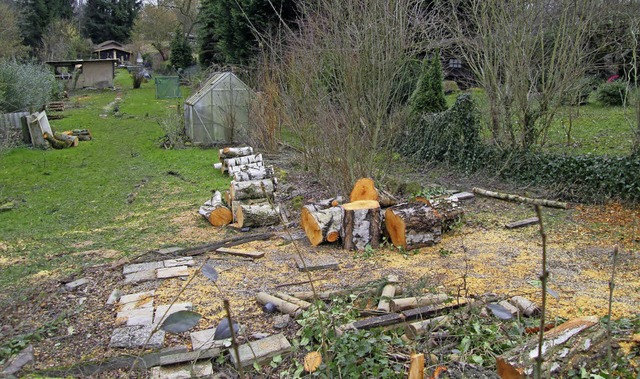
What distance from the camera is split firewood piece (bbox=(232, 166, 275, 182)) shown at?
9.68 m

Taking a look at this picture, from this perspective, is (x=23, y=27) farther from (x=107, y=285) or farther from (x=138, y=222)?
(x=107, y=285)

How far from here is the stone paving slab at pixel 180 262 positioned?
6.18 m

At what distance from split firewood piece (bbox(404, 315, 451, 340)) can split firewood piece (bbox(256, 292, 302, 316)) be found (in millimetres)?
1032

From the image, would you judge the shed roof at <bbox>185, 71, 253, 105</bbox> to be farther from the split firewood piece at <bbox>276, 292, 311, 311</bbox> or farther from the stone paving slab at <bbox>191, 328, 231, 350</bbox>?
the stone paving slab at <bbox>191, 328, 231, 350</bbox>

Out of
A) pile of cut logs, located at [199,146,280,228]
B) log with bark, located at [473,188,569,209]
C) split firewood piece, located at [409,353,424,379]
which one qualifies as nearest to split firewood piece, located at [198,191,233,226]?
pile of cut logs, located at [199,146,280,228]

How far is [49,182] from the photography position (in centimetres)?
1263

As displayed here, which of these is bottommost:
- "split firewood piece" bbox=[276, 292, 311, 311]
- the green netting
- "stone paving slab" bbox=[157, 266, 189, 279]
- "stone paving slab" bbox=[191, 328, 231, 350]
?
"stone paving slab" bbox=[157, 266, 189, 279]

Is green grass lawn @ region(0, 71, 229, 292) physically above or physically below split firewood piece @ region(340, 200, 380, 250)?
below

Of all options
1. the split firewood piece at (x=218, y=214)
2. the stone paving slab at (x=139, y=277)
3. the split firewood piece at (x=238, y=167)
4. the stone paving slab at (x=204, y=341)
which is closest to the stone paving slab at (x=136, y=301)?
the stone paving slab at (x=139, y=277)

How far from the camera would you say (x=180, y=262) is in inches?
247

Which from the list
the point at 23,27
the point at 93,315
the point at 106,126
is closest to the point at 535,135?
the point at 93,315

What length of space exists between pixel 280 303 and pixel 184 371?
1.11 metres

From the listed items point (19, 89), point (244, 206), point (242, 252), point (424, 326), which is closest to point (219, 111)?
point (19, 89)

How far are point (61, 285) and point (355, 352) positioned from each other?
3.82 metres
